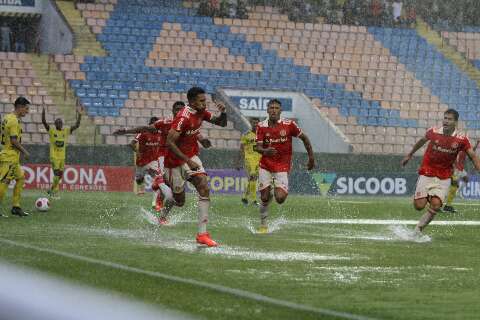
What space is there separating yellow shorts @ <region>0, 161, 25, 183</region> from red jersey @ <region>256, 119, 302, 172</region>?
4.73 meters

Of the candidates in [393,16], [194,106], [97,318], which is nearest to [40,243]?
[194,106]

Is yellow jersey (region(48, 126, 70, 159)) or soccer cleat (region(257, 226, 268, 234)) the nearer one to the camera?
soccer cleat (region(257, 226, 268, 234))

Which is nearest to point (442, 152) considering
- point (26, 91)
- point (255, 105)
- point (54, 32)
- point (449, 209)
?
point (449, 209)

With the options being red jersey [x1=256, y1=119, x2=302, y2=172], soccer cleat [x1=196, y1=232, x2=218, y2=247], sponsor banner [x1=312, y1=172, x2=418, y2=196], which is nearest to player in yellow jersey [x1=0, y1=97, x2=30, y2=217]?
red jersey [x1=256, y1=119, x2=302, y2=172]

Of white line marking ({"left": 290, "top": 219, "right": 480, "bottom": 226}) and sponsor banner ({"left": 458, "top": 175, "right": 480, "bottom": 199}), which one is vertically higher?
white line marking ({"left": 290, "top": 219, "right": 480, "bottom": 226})

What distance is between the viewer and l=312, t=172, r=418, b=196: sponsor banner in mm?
36625

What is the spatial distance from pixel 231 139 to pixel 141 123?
135 inches

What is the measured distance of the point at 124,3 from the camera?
143 feet

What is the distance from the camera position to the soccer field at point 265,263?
286 inches

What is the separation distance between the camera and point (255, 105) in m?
41.0

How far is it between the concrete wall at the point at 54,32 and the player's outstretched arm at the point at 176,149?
29166 millimetres

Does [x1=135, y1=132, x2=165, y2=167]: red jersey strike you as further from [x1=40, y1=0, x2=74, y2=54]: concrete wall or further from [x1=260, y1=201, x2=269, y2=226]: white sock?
[x1=40, y1=0, x2=74, y2=54]: concrete wall

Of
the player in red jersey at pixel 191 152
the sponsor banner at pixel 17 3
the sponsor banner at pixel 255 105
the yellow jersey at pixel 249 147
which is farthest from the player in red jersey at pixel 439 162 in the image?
the sponsor banner at pixel 17 3

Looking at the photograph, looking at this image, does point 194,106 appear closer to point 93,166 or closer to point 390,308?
point 390,308
